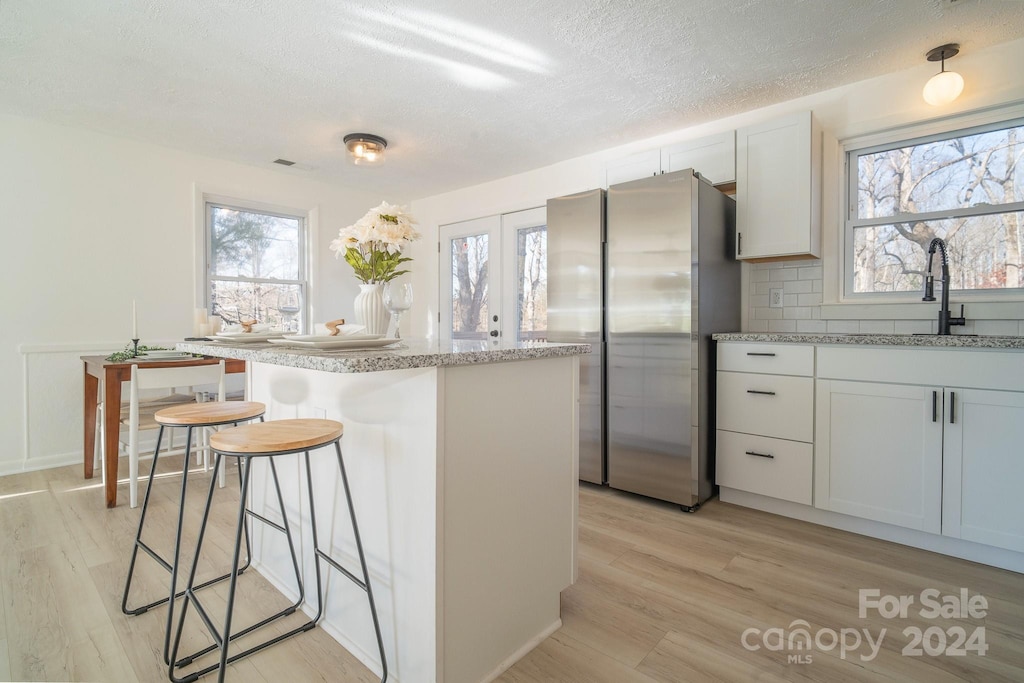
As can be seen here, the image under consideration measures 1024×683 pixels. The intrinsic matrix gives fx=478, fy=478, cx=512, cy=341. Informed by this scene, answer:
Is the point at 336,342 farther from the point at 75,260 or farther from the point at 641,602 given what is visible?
the point at 75,260

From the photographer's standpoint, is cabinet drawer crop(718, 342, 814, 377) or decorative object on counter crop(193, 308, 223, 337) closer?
decorative object on counter crop(193, 308, 223, 337)

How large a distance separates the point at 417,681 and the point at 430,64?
109 inches

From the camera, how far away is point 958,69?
2.53 m

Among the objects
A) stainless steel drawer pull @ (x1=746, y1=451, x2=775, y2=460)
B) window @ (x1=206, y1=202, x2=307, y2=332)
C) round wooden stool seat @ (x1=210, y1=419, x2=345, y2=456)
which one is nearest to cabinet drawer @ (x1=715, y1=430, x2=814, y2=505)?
stainless steel drawer pull @ (x1=746, y1=451, x2=775, y2=460)

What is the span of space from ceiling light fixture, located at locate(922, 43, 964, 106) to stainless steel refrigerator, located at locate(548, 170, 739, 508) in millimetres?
1037

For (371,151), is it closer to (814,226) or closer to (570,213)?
(570,213)

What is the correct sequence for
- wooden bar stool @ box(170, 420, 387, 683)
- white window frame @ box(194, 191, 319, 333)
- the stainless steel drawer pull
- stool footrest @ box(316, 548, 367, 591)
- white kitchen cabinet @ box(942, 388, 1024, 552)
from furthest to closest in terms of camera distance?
white window frame @ box(194, 191, 319, 333) → the stainless steel drawer pull → white kitchen cabinet @ box(942, 388, 1024, 552) → stool footrest @ box(316, 548, 367, 591) → wooden bar stool @ box(170, 420, 387, 683)

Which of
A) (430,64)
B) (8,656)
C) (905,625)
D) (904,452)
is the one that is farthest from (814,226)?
(8,656)

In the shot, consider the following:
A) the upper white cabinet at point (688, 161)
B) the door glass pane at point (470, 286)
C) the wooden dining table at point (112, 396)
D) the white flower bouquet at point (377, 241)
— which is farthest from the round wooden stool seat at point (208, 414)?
the door glass pane at point (470, 286)

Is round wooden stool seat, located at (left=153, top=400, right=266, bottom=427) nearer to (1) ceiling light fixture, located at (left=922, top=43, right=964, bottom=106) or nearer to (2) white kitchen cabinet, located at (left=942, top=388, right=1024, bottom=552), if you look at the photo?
(2) white kitchen cabinet, located at (left=942, top=388, right=1024, bottom=552)

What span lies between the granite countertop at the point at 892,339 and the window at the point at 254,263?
11.3 feet

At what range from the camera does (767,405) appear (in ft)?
8.63

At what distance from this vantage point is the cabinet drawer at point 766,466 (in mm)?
2512

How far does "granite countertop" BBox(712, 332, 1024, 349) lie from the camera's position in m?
1.99
